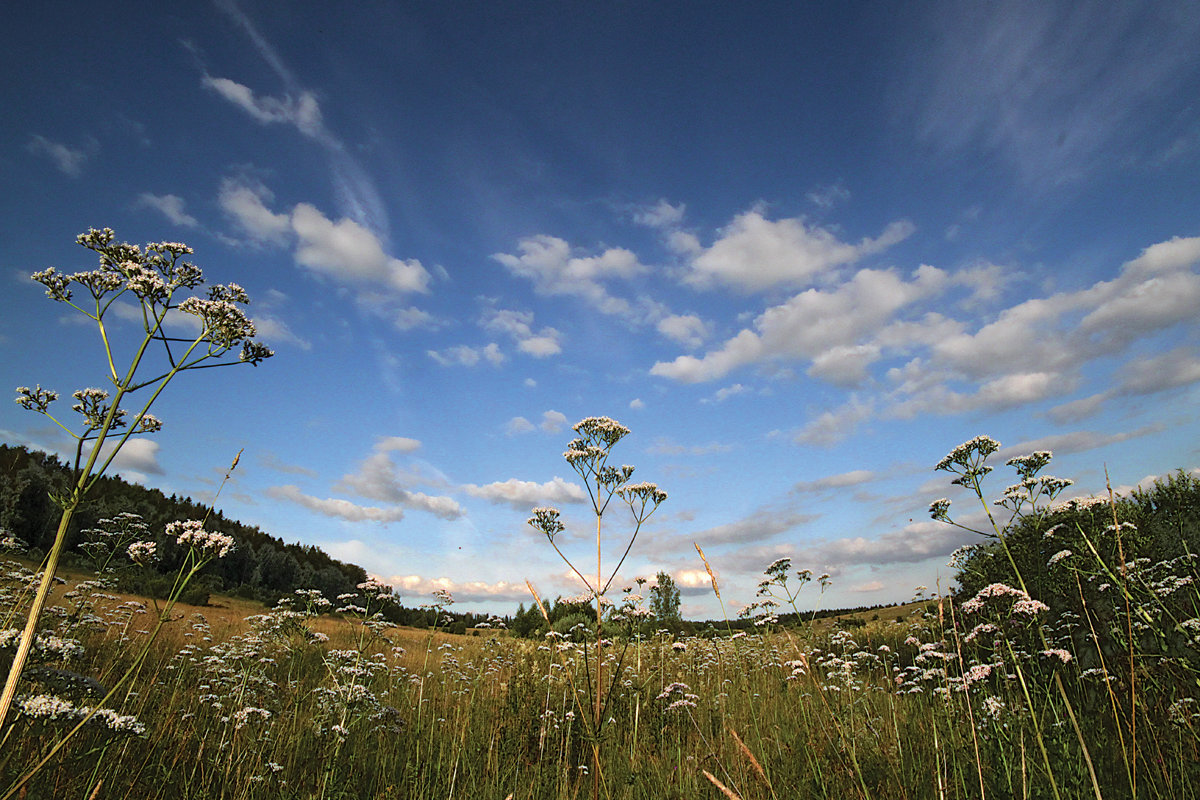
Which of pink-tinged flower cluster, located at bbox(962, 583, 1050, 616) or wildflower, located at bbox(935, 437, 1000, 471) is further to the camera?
wildflower, located at bbox(935, 437, 1000, 471)

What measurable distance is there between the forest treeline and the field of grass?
296 centimetres

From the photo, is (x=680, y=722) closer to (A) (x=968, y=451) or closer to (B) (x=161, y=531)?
(A) (x=968, y=451)

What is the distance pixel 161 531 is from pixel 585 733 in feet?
33.8

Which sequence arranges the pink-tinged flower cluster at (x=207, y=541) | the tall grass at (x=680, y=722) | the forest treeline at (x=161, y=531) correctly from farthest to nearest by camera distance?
1. the forest treeline at (x=161, y=531)
2. the tall grass at (x=680, y=722)
3. the pink-tinged flower cluster at (x=207, y=541)

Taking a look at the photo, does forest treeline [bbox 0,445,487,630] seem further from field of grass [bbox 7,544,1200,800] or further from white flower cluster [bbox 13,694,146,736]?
white flower cluster [bbox 13,694,146,736]

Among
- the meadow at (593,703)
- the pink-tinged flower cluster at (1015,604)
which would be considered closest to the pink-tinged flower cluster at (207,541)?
the meadow at (593,703)

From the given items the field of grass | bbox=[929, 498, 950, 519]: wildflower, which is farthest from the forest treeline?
bbox=[929, 498, 950, 519]: wildflower

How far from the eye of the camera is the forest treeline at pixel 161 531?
1381cm

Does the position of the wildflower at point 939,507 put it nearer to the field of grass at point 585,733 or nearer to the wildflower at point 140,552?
the field of grass at point 585,733

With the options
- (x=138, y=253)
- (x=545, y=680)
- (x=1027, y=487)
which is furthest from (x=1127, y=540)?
(x=138, y=253)

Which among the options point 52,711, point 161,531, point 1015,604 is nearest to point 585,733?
point 1015,604

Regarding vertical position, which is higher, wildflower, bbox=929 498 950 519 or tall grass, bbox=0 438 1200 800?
wildflower, bbox=929 498 950 519

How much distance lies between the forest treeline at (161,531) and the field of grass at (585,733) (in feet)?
9.72

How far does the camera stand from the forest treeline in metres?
13.8
